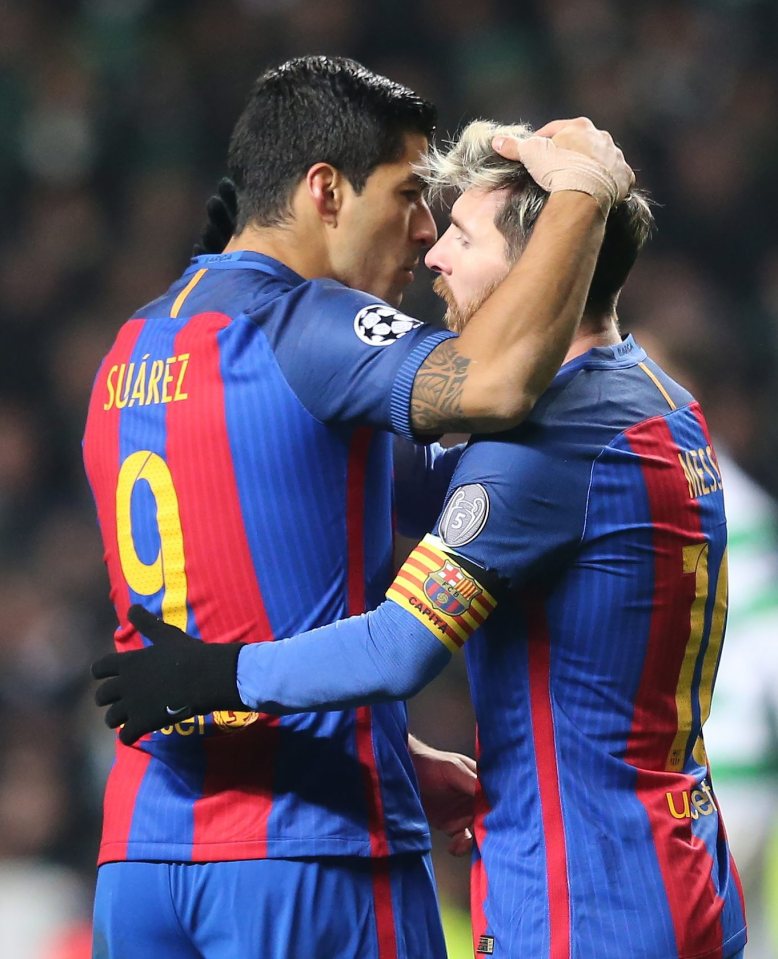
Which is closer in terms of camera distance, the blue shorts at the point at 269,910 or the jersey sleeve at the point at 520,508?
the jersey sleeve at the point at 520,508

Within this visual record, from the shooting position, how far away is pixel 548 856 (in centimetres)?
195

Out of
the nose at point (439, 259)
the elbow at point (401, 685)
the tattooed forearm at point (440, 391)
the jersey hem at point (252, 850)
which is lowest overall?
the jersey hem at point (252, 850)

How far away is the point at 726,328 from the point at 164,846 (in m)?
4.31

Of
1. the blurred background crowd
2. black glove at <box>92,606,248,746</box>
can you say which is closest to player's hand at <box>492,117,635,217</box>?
black glove at <box>92,606,248,746</box>

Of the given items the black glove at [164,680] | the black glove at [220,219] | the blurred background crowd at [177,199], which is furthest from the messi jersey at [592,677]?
the blurred background crowd at [177,199]

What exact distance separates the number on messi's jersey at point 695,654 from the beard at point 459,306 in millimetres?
466

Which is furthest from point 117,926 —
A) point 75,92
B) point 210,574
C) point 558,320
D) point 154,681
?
point 75,92

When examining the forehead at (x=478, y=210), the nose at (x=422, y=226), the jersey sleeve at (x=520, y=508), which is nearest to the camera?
the jersey sleeve at (x=520, y=508)

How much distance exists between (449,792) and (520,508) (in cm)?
68

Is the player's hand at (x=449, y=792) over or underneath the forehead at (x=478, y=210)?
underneath

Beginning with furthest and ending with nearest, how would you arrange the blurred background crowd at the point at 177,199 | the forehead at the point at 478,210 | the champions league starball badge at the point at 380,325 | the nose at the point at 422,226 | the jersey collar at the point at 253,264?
1. the blurred background crowd at the point at 177,199
2. the nose at the point at 422,226
3. the jersey collar at the point at 253,264
4. the forehead at the point at 478,210
5. the champions league starball badge at the point at 380,325

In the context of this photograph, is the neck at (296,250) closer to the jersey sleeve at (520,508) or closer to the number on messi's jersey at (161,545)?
the number on messi's jersey at (161,545)

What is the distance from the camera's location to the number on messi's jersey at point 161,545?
2.15 m

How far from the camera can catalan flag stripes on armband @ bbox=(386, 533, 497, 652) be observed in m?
1.89
